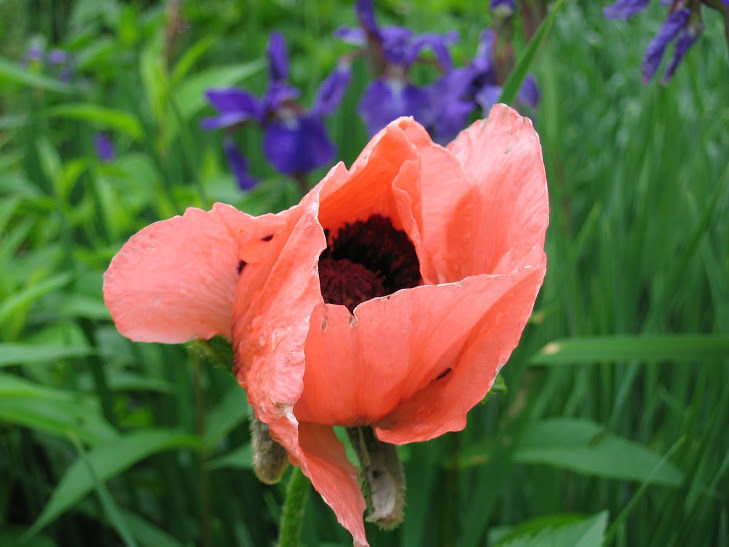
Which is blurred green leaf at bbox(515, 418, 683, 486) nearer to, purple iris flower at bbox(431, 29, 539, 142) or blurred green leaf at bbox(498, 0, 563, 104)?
blurred green leaf at bbox(498, 0, 563, 104)

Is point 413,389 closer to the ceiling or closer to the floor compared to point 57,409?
closer to the ceiling

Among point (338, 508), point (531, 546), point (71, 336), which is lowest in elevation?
point (71, 336)

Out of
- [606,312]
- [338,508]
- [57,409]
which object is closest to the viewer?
[338,508]

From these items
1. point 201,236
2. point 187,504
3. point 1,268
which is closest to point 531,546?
point 201,236

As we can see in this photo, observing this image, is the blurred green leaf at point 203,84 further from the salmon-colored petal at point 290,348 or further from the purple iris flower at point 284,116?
the salmon-colored petal at point 290,348

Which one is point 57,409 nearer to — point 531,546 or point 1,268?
point 1,268

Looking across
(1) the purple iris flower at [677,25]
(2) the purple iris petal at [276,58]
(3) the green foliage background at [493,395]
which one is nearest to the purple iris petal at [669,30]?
(1) the purple iris flower at [677,25]
